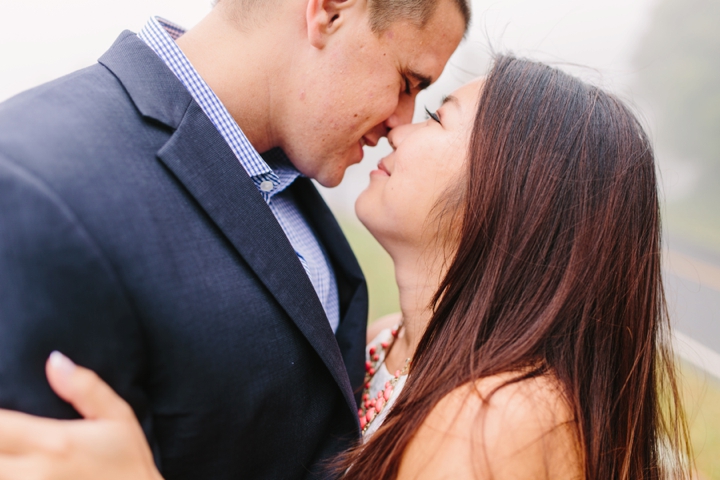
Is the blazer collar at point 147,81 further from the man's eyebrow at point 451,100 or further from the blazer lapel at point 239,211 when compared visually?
the man's eyebrow at point 451,100

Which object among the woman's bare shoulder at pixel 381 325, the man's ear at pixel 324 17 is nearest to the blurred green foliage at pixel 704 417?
the woman's bare shoulder at pixel 381 325

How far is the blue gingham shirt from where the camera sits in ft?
3.51

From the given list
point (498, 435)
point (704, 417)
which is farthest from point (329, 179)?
point (704, 417)

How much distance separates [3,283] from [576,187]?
40.9 inches

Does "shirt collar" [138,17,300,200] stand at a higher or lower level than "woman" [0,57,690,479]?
higher

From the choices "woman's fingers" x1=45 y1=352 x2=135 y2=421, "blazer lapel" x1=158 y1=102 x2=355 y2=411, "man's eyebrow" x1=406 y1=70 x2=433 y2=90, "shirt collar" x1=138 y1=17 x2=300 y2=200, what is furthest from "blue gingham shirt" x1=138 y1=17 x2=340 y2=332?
"woman's fingers" x1=45 y1=352 x2=135 y2=421

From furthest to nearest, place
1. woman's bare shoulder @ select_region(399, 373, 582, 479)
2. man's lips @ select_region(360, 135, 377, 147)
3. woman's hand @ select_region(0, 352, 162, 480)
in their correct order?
man's lips @ select_region(360, 135, 377, 147)
woman's bare shoulder @ select_region(399, 373, 582, 479)
woman's hand @ select_region(0, 352, 162, 480)

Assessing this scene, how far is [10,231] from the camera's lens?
2.29ft

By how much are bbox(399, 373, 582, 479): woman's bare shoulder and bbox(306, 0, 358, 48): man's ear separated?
0.85m

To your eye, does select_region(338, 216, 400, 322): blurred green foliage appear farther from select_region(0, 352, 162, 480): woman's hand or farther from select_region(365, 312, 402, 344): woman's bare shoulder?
select_region(0, 352, 162, 480): woman's hand

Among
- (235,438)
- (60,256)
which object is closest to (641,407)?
(235,438)

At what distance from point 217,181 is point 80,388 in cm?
40

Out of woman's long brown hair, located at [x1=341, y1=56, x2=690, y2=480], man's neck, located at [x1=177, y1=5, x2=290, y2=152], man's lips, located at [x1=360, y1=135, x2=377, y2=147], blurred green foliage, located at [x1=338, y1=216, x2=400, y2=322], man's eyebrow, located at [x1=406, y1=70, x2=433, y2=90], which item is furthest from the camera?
blurred green foliage, located at [x1=338, y1=216, x2=400, y2=322]

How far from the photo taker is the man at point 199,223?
0.72 meters
